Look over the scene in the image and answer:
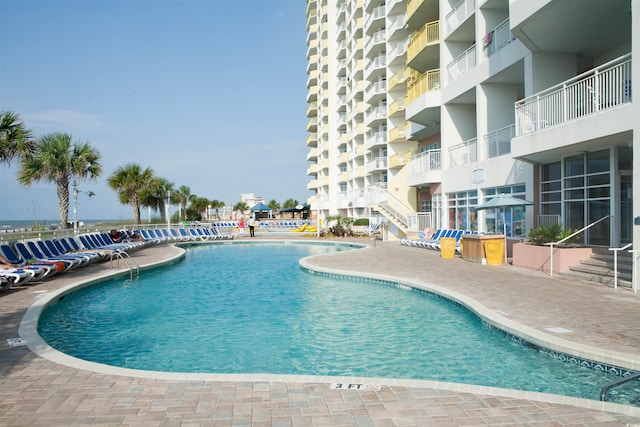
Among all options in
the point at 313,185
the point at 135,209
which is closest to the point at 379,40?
the point at 135,209

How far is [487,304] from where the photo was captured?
838 cm

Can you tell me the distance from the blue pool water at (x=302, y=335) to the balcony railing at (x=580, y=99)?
20.5 ft

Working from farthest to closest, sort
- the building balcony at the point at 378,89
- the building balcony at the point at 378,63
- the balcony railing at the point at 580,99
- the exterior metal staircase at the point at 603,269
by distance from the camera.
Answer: the building balcony at the point at 378,63, the building balcony at the point at 378,89, the balcony railing at the point at 580,99, the exterior metal staircase at the point at 603,269

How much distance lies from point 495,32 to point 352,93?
94.8 feet

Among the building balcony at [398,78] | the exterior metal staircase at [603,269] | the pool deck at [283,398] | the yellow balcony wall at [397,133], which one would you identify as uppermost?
the building balcony at [398,78]

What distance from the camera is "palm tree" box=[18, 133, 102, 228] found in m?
21.0

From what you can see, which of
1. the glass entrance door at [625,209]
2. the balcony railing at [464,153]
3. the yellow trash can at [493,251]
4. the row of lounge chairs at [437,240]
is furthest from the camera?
the balcony railing at [464,153]

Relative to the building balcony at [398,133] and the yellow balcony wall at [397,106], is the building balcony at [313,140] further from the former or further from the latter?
the building balcony at [398,133]

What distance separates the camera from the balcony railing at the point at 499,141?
55.5 ft

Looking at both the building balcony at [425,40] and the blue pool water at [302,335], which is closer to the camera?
the blue pool water at [302,335]

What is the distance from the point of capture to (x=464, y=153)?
20875 mm

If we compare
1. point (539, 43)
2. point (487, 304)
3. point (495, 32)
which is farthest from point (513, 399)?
point (495, 32)

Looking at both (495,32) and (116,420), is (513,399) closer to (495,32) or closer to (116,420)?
(116,420)

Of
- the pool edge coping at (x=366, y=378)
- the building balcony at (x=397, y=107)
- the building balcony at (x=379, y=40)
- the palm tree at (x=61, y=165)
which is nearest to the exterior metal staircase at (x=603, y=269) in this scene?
the pool edge coping at (x=366, y=378)
